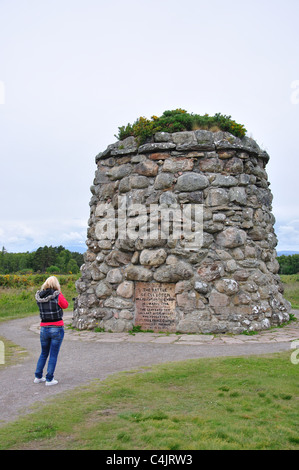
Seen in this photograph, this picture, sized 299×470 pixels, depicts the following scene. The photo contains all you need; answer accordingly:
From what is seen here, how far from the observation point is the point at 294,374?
17.5 feet

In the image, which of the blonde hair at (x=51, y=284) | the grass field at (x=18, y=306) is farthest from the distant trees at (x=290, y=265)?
the blonde hair at (x=51, y=284)

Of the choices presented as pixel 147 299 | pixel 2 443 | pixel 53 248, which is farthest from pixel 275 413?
pixel 53 248

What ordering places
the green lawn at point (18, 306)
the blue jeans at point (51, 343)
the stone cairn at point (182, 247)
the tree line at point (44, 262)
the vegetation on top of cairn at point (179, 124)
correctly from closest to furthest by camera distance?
the blue jeans at point (51, 343), the stone cairn at point (182, 247), the vegetation on top of cairn at point (179, 124), the green lawn at point (18, 306), the tree line at point (44, 262)

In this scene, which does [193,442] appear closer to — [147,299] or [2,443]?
[2,443]

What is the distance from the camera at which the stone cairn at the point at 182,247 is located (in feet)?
28.9

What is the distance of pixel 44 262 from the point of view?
34.7 meters

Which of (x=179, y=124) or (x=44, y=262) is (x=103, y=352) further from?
(x=44, y=262)

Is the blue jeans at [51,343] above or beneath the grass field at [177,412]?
above

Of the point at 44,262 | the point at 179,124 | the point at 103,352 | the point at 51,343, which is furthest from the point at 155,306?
the point at 44,262

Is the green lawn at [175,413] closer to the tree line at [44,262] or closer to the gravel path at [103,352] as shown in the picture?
the gravel path at [103,352]

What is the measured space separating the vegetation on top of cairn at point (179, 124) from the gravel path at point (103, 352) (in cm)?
498

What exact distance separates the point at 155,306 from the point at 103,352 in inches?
86.1

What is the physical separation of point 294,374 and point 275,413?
5.17 ft

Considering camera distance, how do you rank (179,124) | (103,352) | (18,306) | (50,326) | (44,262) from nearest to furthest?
(50,326), (103,352), (179,124), (18,306), (44,262)
